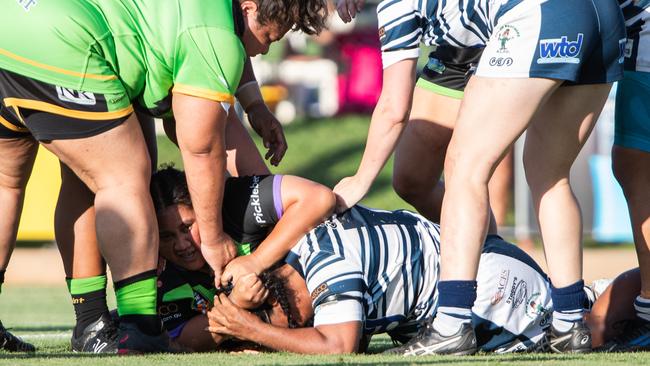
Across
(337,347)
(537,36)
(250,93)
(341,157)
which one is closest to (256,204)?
(337,347)

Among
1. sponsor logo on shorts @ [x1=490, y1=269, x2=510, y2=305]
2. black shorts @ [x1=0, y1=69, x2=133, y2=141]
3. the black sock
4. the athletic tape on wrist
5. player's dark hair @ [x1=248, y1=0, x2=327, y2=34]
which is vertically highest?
player's dark hair @ [x1=248, y1=0, x2=327, y2=34]

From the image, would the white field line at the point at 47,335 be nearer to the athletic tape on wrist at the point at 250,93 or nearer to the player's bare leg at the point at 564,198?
the athletic tape on wrist at the point at 250,93

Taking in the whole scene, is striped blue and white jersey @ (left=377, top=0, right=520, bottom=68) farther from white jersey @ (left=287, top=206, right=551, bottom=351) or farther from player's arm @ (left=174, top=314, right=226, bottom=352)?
player's arm @ (left=174, top=314, right=226, bottom=352)

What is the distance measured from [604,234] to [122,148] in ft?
23.3

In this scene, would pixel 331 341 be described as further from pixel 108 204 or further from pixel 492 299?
pixel 108 204

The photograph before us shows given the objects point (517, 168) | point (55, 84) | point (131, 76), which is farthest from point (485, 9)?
point (517, 168)

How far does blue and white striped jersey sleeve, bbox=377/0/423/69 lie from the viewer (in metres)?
3.98

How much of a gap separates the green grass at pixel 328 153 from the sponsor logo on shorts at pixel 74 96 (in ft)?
26.1

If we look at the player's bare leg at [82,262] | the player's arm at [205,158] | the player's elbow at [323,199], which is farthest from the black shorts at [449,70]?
the player's bare leg at [82,262]

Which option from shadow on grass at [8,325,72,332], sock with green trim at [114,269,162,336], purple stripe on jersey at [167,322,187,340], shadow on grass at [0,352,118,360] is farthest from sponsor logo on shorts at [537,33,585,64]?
shadow on grass at [8,325,72,332]

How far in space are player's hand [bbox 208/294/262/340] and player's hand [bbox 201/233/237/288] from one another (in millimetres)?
161

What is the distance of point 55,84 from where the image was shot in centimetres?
377

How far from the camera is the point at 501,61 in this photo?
366 cm

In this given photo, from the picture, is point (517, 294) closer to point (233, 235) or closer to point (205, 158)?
point (233, 235)
